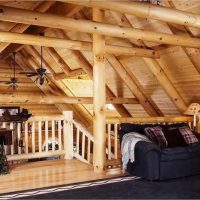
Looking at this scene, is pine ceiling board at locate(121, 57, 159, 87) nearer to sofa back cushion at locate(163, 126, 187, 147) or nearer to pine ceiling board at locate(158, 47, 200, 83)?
pine ceiling board at locate(158, 47, 200, 83)

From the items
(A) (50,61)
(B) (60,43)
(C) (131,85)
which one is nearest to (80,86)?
(A) (50,61)

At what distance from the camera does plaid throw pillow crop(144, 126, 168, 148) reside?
205 inches

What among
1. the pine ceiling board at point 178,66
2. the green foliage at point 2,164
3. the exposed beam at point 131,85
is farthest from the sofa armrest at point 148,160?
the exposed beam at point 131,85

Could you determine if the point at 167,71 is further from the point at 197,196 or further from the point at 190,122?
the point at 197,196

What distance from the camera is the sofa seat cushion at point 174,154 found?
4765 millimetres

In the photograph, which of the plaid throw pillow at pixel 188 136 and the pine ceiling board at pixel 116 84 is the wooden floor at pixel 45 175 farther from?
the pine ceiling board at pixel 116 84

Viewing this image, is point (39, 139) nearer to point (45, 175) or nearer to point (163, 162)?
point (45, 175)

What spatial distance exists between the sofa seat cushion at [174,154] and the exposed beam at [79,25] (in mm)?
1841

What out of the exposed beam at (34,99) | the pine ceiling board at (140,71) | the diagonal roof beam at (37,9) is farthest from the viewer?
the pine ceiling board at (140,71)

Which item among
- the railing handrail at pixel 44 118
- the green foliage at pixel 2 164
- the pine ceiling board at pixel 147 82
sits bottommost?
the green foliage at pixel 2 164

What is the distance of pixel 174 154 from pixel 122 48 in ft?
8.29

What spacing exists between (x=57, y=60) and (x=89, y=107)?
6.75 feet

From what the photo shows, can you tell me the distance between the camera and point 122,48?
6316 mm

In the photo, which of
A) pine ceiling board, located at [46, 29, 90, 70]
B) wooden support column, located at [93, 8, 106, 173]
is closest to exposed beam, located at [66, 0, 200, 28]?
wooden support column, located at [93, 8, 106, 173]
